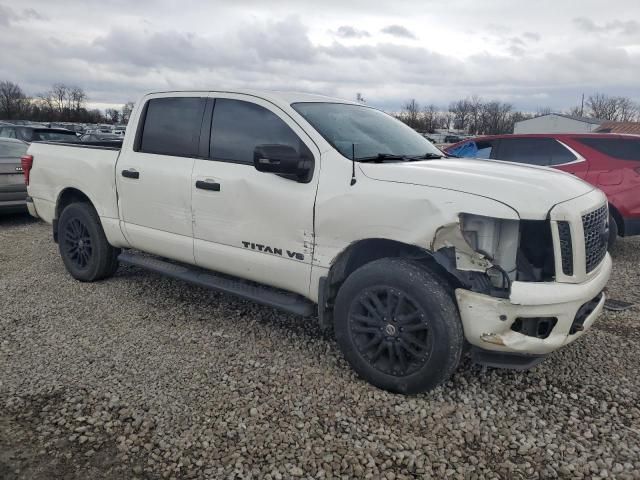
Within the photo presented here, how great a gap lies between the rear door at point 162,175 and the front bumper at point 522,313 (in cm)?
235

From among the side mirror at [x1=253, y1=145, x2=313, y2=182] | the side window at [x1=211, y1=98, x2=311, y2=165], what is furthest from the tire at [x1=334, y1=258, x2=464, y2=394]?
the side window at [x1=211, y1=98, x2=311, y2=165]

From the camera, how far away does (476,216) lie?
2.81 metres

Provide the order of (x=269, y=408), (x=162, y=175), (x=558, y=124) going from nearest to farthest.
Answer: (x=269, y=408), (x=162, y=175), (x=558, y=124)

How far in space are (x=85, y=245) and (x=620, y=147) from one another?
6634 millimetres

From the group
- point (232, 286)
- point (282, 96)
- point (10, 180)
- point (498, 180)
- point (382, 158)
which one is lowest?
point (232, 286)

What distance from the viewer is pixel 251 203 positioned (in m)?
3.63

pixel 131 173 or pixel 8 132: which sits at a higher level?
pixel 8 132

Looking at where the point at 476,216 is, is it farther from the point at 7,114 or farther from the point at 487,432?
the point at 7,114

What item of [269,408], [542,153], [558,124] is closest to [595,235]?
[269,408]

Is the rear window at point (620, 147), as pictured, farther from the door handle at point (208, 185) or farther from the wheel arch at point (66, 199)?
the wheel arch at point (66, 199)

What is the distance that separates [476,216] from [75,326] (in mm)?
3346

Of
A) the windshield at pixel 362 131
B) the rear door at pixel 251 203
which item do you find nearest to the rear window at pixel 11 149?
the rear door at pixel 251 203

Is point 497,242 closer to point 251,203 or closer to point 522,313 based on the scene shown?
point 522,313

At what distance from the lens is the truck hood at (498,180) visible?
276 centimetres
